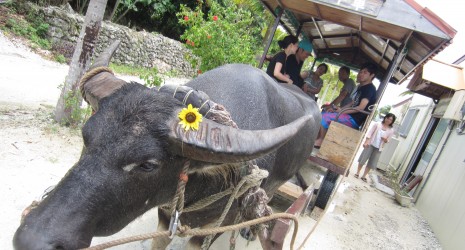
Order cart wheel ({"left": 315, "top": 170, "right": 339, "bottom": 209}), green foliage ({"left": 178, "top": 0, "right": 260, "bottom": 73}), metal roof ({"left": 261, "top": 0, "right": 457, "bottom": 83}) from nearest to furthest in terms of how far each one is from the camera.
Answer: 1. metal roof ({"left": 261, "top": 0, "right": 457, "bottom": 83})
2. cart wheel ({"left": 315, "top": 170, "right": 339, "bottom": 209})
3. green foliage ({"left": 178, "top": 0, "right": 260, "bottom": 73})

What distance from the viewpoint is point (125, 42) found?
13352 mm

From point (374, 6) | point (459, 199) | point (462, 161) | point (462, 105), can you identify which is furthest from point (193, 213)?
point (462, 105)

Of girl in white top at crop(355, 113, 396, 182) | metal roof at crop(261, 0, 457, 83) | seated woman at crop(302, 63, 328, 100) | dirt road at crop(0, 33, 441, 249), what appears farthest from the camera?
girl in white top at crop(355, 113, 396, 182)

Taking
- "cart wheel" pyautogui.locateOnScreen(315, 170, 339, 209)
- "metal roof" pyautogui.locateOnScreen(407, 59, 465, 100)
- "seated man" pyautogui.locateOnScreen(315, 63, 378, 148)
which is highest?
"metal roof" pyautogui.locateOnScreen(407, 59, 465, 100)

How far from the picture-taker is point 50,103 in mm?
5938

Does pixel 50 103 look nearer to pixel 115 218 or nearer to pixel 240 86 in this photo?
pixel 240 86

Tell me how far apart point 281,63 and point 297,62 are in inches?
25.7

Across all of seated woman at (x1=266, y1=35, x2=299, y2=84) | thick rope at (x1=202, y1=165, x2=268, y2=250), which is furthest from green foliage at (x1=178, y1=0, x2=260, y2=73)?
thick rope at (x1=202, y1=165, x2=268, y2=250)

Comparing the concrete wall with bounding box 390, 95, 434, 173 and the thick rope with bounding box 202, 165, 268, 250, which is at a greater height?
the concrete wall with bounding box 390, 95, 434, 173

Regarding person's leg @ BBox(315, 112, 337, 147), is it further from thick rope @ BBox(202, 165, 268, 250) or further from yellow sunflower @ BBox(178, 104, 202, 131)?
yellow sunflower @ BBox(178, 104, 202, 131)

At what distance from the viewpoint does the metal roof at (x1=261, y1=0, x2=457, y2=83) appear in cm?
356

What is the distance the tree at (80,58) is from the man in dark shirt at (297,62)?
116 inches

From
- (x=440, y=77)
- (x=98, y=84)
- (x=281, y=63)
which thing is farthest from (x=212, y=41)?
(x=440, y=77)

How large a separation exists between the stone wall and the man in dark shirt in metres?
3.73
